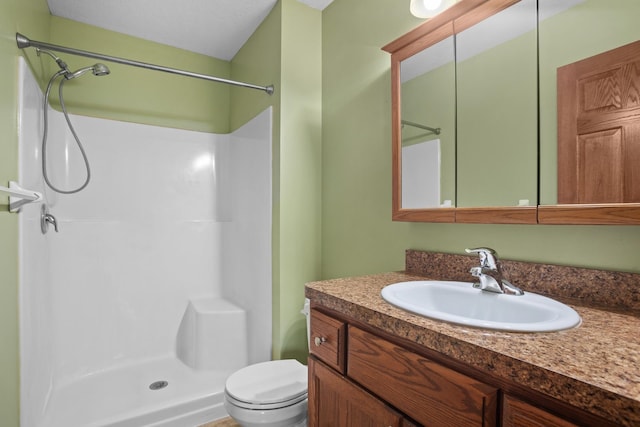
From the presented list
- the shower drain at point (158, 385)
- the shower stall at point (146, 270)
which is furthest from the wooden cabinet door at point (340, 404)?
the shower drain at point (158, 385)

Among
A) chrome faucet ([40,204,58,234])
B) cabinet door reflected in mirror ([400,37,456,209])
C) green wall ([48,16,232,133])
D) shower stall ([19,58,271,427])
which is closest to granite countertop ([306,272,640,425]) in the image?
cabinet door reflected in mirror ([400,37,456,209])

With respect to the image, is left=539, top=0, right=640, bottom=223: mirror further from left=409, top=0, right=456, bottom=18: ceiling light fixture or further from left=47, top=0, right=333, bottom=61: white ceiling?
left=47, top=0, right=333, bottom=61: white ceiling

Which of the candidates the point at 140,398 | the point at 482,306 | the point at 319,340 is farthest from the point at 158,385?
the point at 482,306

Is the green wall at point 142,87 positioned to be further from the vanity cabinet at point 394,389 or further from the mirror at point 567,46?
the mirror at point 567,46

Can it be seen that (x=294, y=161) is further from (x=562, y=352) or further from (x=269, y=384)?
(x=562, y=352)

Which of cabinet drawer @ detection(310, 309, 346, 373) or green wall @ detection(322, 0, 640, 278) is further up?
green wall @ detection(322, 0, 640, 278)

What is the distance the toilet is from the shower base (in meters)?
0.48

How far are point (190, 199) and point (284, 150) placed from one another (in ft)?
3.64

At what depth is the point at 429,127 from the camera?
1.35m

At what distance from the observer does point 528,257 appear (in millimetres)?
1072

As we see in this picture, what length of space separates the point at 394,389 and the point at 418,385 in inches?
3.3

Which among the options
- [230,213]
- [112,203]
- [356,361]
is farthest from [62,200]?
[356,361]

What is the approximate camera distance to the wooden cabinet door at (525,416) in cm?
53

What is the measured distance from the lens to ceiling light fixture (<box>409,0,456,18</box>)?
4.33ft
